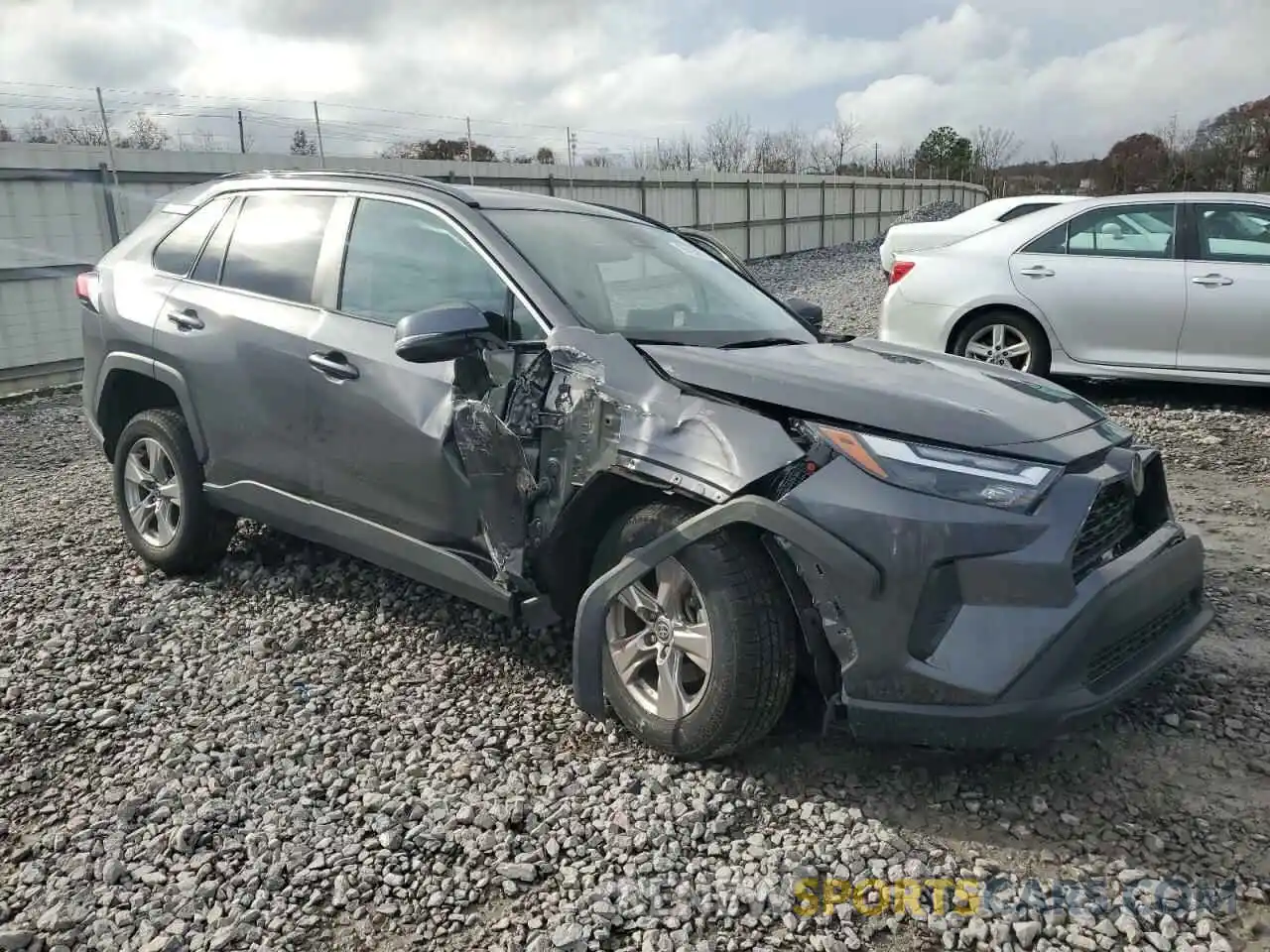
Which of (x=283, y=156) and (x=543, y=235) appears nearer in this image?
(x=543, y=235)

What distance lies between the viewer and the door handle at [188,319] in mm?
4148

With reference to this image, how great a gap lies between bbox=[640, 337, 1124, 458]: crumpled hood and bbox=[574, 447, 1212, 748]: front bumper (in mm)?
193

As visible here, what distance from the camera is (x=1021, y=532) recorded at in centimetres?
247

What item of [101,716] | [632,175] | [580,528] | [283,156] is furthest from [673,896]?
[632,175]

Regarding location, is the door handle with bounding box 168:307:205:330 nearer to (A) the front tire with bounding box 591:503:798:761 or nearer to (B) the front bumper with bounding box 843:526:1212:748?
(A) the front tire with bounding box 591:503:798:761

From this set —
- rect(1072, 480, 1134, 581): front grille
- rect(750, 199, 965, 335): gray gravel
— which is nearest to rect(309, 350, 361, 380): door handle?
rect(1072, 480, 1134, 581): front grille

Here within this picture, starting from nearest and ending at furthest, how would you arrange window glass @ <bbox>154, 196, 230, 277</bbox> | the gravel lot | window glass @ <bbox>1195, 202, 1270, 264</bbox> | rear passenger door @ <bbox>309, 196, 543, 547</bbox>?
the gravel lot
rear passenger door @ <bbox>309, 196, 543, 547</bbox>
window glass @ <bbox>154, 196, 230, 277</bbox>
window glass @ <bbox>1195, 202, 1270, 264</bbox>

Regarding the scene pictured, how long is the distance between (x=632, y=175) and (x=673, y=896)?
69.4ft

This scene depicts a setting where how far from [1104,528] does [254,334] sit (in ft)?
10.1

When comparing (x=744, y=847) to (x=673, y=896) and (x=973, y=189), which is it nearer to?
(x=673, y=896)

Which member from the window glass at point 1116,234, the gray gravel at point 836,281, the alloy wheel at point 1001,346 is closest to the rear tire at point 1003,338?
the alloy wheel at point 1001,346

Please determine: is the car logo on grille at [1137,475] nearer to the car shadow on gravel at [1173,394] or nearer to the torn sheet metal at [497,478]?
the torn sheet metal at [497,478]

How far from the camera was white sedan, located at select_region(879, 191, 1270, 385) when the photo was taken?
23.1 feet

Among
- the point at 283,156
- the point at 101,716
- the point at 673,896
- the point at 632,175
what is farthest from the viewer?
the point at 632,175
